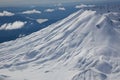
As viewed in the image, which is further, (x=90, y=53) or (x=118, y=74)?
(x=90, y=53)

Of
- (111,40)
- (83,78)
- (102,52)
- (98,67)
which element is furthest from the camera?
(111,40)

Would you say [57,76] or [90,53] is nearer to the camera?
[57,76]

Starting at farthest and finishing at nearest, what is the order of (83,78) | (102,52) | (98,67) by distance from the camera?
(102,52)
(98,67)
(83,78)

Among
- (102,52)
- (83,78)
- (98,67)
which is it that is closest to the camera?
(83,78)

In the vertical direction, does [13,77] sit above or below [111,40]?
below

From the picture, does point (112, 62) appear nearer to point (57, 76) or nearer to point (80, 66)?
point (80, 66)

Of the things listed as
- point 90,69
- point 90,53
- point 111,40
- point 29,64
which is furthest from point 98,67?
point 29,64

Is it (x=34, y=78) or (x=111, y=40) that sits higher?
(x=111, y=40)

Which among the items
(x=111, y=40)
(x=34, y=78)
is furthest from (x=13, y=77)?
(x=111, y=40)

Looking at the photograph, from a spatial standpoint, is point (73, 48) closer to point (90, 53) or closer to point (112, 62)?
point (90, 53)
